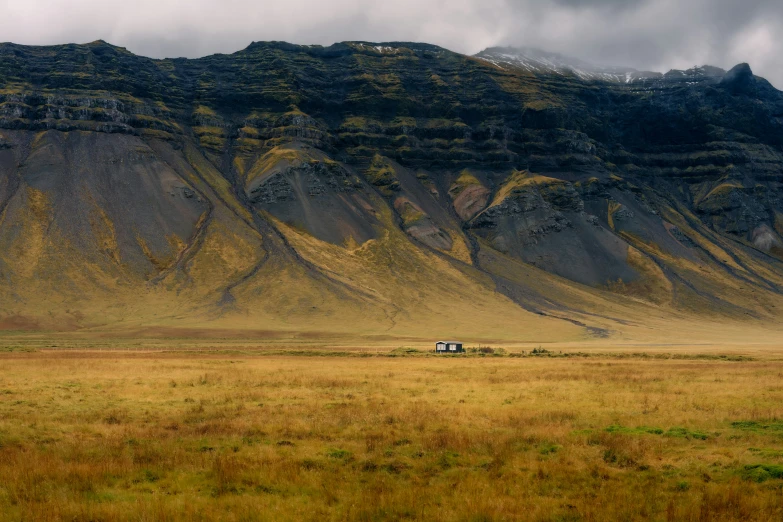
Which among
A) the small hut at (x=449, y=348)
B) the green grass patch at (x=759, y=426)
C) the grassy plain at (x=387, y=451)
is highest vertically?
the green grass patch at (x=759, y=426)

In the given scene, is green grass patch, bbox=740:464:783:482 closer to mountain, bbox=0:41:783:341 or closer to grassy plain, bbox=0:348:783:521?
grassy plain, bbox=0:348:783:521

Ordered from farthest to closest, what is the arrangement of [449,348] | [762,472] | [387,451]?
[449,348], [387,451], [762,472]

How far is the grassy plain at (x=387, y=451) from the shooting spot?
1459 centimetres

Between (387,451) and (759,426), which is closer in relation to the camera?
(387,451)

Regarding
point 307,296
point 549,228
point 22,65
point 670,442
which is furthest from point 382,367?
point 22,65

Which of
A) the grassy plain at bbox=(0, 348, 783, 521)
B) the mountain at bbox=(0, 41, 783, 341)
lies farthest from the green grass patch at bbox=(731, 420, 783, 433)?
the mountain at bbox=(0, 41, 783, 341)

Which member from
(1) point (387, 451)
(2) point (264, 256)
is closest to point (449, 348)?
(1) point (387, 451)

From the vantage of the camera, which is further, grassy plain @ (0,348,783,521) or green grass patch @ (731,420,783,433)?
green grass patch @ (731,420,783,433)

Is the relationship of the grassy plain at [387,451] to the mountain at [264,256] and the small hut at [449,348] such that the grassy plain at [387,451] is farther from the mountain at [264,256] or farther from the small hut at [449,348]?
the mountain at [264,256]

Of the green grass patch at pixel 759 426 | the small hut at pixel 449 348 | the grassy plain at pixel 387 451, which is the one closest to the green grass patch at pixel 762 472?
the grassy plain at pixel 387 451

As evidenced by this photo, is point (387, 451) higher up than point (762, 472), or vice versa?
point (762, 472)

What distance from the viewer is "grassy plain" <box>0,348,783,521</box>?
1459 cm

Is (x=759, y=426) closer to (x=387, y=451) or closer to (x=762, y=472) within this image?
(x=762, y=472)

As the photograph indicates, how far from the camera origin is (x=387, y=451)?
1948 centimetres
